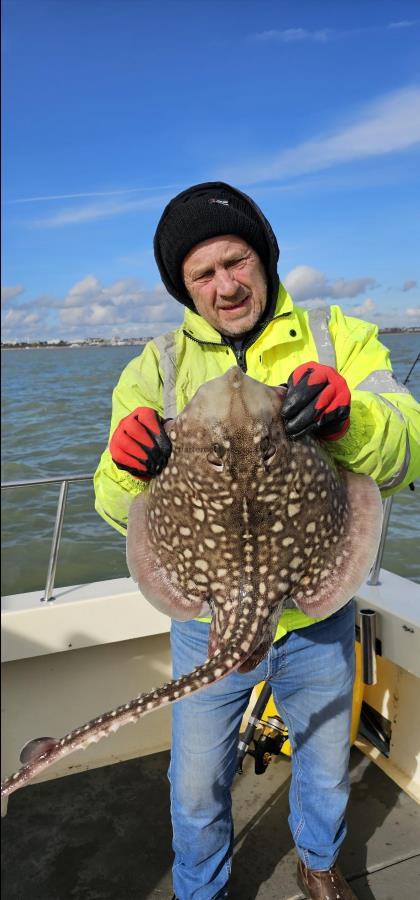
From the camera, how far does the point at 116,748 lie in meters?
4.17

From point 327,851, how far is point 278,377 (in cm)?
208

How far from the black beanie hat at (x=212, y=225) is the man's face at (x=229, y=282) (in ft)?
0.11

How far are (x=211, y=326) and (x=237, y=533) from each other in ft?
3.48

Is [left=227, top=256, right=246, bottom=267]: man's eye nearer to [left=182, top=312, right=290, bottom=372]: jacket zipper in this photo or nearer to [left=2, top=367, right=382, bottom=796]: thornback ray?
[left=182, top=312, right=290, bottom=372]: jacket zipper

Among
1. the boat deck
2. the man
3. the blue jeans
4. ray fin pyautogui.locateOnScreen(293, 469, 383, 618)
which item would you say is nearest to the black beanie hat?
the man

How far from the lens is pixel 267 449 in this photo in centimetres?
170

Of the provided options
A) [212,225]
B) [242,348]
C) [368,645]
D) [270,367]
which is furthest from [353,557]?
[368,645]

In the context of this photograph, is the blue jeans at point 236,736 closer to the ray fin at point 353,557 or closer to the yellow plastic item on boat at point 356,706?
the ray fin at point 353,557

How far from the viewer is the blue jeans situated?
8.18 ft

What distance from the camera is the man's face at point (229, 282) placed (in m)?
2.46

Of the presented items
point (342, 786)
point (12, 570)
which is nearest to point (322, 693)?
point (342, 786)

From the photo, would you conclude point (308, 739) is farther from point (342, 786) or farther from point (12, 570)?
point (12, 570)

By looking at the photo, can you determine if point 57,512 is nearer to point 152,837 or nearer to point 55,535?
point 55,535

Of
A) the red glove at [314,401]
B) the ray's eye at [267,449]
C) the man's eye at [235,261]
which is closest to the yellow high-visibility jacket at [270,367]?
the man's eye at [235,261]
